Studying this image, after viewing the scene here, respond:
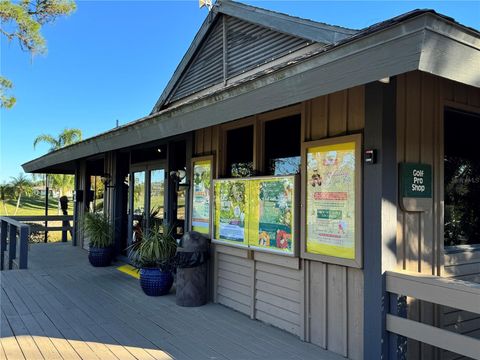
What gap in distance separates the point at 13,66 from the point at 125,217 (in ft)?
30.6

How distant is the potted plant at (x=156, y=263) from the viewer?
16.9ft

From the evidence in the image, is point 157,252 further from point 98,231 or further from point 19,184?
point 19,184

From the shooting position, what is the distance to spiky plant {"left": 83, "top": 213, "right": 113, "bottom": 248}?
23.9 feet

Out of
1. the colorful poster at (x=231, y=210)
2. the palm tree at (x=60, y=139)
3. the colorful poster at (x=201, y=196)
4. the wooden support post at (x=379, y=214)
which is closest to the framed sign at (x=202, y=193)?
the colorful poster at (x=201, y=196)

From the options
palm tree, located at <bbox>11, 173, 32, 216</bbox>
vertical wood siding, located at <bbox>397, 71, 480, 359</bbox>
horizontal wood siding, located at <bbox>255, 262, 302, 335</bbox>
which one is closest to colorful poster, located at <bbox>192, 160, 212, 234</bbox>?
horizontal wood siding, located at <bbox>255, 262, 302, 335</bbox>

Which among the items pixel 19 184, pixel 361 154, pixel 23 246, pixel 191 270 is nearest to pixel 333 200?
pixel 361 154

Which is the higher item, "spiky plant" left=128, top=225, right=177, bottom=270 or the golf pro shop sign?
the golf pro shop sign

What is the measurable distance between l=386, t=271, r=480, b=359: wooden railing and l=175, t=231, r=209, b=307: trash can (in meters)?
2.38

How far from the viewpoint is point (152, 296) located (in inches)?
204

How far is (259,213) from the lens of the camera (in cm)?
420

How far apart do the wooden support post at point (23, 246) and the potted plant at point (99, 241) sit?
99 cm

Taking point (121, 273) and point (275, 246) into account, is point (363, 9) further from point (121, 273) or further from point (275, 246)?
point (121, 273)

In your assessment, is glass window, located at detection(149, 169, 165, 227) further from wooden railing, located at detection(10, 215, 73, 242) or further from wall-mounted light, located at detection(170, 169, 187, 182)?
wooden railing, located at detection(10, 215, 73, 242)

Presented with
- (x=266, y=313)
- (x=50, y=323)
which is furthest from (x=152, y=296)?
(x=266, y=313)
